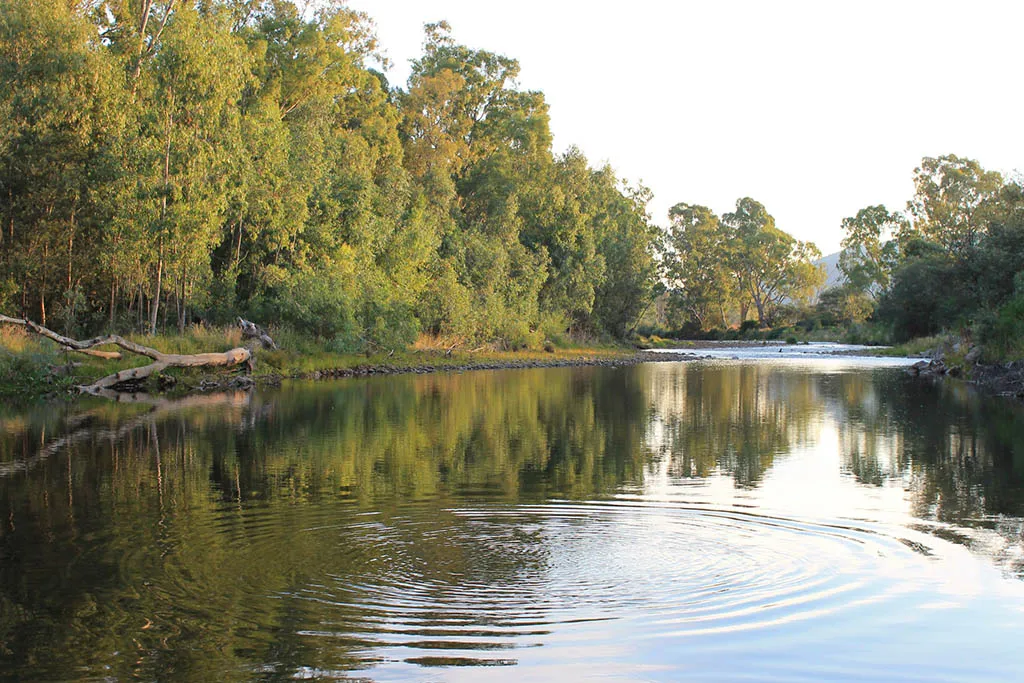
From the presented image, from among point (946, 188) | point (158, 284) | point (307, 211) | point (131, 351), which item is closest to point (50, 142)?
point (158, 284)

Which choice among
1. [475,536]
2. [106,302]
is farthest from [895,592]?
[106,302]

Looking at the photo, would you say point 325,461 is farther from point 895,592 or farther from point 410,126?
point 410,126

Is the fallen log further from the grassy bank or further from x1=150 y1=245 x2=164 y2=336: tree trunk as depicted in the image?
x1=150 y1=245 x2=164 y2=336: tree trunk

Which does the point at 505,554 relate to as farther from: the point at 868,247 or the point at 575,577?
the point at 868,247

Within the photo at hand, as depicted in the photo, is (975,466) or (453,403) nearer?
(975,466)

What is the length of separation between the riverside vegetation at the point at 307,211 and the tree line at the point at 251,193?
10 centimetres

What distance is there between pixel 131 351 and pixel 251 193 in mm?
10210

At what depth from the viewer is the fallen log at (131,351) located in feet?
84.8

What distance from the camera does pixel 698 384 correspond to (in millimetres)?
34938

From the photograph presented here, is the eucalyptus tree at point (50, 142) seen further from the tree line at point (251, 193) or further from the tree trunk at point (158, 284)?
the tree trunk at point (158, 284)

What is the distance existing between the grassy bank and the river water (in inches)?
295

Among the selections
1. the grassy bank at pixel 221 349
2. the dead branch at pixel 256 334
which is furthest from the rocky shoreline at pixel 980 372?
the dead branch at pixel 256 334

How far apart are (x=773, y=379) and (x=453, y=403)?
17221mm

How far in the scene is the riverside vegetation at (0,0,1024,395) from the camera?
30812 mm
